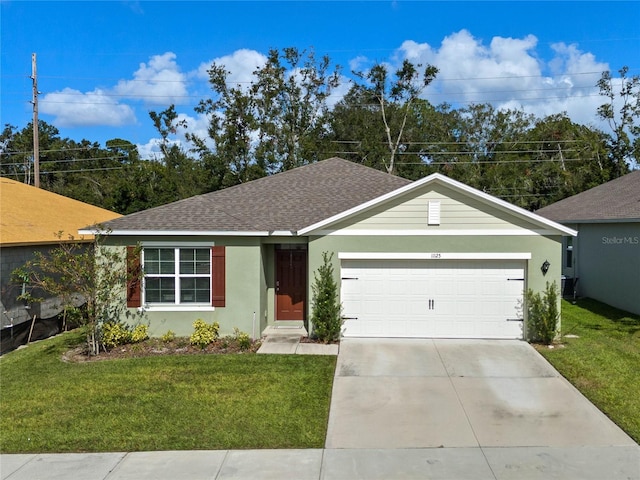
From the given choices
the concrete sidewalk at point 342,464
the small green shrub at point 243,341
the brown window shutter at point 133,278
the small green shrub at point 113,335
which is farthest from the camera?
the brown window shutter at point 133,278

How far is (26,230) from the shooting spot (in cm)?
1458

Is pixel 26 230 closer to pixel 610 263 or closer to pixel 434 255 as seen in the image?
pixel 434 255

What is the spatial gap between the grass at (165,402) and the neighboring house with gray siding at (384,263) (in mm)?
1942

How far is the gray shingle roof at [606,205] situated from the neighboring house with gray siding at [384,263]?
5350 mm

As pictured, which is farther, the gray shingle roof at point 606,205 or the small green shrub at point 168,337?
the gray shingle roof at point 606,205

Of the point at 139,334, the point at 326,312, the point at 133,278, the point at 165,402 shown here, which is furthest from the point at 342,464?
the point at 133,278

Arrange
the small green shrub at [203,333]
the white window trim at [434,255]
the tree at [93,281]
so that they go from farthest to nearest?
the white window trim at [434,255]
the small green shrub at [203,333]
the tree at [93,281]

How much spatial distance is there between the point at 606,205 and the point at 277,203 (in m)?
12.7

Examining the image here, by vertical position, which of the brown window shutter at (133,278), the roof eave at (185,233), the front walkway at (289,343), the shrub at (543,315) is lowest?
the front walkway at (289,343)

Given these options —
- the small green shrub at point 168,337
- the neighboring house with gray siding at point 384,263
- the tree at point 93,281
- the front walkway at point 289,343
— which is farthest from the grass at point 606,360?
the tree at point 93,281

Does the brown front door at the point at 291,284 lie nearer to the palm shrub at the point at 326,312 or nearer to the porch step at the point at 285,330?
the porch step at the point at 285,330

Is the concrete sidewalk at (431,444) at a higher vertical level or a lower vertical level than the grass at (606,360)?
lower

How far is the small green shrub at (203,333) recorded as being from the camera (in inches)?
464

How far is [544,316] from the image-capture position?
38.2 ft
